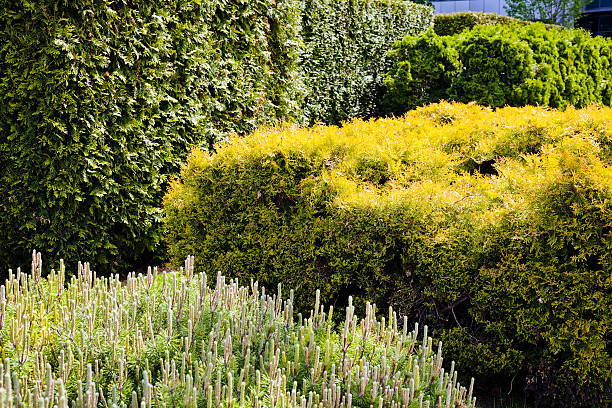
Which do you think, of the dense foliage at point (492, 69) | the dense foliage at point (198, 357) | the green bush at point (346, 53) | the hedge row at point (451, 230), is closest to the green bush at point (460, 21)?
the green bush at point (346, 53)

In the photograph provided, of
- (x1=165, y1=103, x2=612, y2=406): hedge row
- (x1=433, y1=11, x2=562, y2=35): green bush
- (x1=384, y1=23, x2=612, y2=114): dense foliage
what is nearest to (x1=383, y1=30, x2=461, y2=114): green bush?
(x1=384, y1=23, x2=612, y2=114): dense foliage

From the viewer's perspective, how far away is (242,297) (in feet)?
10.1

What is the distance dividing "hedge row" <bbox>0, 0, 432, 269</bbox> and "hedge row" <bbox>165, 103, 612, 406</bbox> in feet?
3.44

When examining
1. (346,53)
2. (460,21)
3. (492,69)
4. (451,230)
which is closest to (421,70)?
(492,69)

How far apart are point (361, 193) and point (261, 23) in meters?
4.21

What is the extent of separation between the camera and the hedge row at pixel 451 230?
3.41 meters

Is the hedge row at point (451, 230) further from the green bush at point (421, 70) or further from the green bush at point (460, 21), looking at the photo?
the green bush at point (460, 21)

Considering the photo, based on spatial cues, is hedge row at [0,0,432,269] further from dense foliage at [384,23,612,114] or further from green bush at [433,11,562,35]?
green bush at [433,11,562,35]

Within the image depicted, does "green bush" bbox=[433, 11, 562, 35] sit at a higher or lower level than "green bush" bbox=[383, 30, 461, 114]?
higher

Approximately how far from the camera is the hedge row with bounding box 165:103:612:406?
11.2 feet

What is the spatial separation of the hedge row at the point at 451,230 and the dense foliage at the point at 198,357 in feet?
3.45

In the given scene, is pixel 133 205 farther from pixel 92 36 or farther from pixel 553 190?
pixel 553 190

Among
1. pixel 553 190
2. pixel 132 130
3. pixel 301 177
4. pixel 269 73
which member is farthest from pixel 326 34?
pixel 553 190

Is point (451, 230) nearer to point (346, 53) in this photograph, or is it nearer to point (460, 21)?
point (346, 53)
